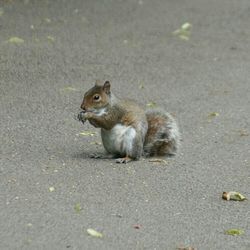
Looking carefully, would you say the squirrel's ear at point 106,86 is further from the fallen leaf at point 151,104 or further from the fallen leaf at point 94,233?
the fallen leaf at point 151,104

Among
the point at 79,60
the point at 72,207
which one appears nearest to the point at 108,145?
the point at 72,207

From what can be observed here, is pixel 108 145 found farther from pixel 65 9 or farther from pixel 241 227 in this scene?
pixel 65 9

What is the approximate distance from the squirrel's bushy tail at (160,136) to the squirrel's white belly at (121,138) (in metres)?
0.24

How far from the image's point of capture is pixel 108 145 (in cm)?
713

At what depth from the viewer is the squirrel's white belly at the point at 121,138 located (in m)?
7.08

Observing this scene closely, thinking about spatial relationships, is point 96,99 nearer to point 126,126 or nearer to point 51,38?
point 126,126

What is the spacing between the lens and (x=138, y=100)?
939 centimetres

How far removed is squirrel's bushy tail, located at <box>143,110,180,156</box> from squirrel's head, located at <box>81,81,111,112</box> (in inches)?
19.9

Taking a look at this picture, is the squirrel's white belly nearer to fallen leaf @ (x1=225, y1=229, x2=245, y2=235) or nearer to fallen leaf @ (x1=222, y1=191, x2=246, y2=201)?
fallen leaf @ (x1=222, y1=191, x2=246, y2=201)

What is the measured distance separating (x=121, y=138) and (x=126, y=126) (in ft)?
0.35

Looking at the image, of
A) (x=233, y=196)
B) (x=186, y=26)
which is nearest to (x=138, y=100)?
(x=233, y=196)

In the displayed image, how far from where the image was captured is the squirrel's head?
6.98 m

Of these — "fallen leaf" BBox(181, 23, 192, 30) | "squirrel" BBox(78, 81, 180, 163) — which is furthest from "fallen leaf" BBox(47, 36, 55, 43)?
"squirrel" BBox(78, 81, 180, 163)

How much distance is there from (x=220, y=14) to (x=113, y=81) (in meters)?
4.64
